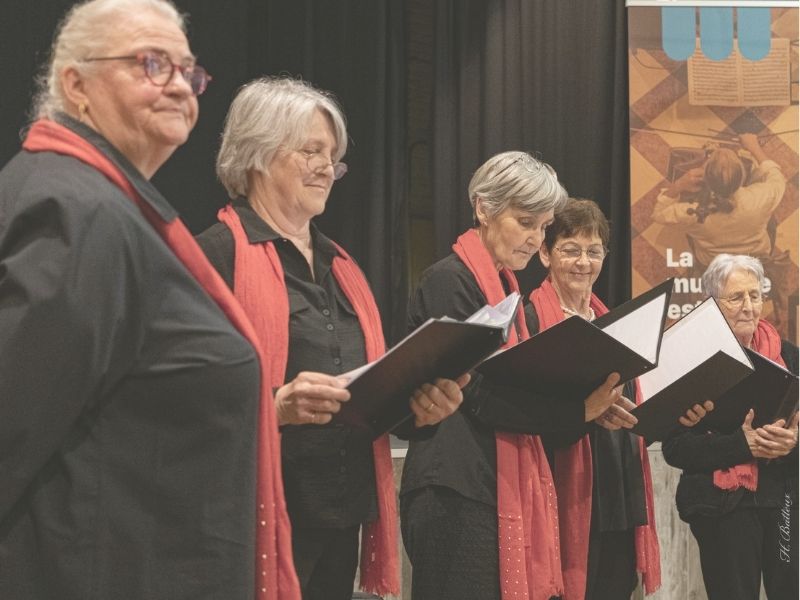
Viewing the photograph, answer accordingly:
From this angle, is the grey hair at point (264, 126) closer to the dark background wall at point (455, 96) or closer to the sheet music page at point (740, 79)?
the dark background wall at point (455, 96)

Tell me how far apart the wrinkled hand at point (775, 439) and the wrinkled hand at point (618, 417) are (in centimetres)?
55

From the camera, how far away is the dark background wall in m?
4.46

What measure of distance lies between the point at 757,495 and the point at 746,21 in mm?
1823

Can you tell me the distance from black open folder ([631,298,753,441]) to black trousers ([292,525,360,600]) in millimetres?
1022

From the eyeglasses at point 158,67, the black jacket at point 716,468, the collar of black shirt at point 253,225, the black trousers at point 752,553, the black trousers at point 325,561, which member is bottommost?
the black trousers at point 752,553

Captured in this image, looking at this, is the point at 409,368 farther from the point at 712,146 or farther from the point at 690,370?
the point at 712,146

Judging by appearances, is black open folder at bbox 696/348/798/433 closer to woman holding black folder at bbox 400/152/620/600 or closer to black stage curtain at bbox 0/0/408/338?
woman holding black folder at bbox 400/152/620/600

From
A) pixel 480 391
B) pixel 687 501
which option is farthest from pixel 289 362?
pixel 687 501

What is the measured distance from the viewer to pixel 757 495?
11.3 feet

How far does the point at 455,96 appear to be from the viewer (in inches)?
179

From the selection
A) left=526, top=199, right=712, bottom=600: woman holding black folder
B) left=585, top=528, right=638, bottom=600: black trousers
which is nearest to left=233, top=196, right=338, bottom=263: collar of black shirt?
left=526, top=199, right=712, bottom=600: woman holding black folder

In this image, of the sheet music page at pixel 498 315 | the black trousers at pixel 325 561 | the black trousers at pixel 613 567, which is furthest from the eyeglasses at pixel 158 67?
the black trousers at pixel 613 567

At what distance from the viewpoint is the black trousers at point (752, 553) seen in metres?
3.41

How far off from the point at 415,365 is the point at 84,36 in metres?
0.77
